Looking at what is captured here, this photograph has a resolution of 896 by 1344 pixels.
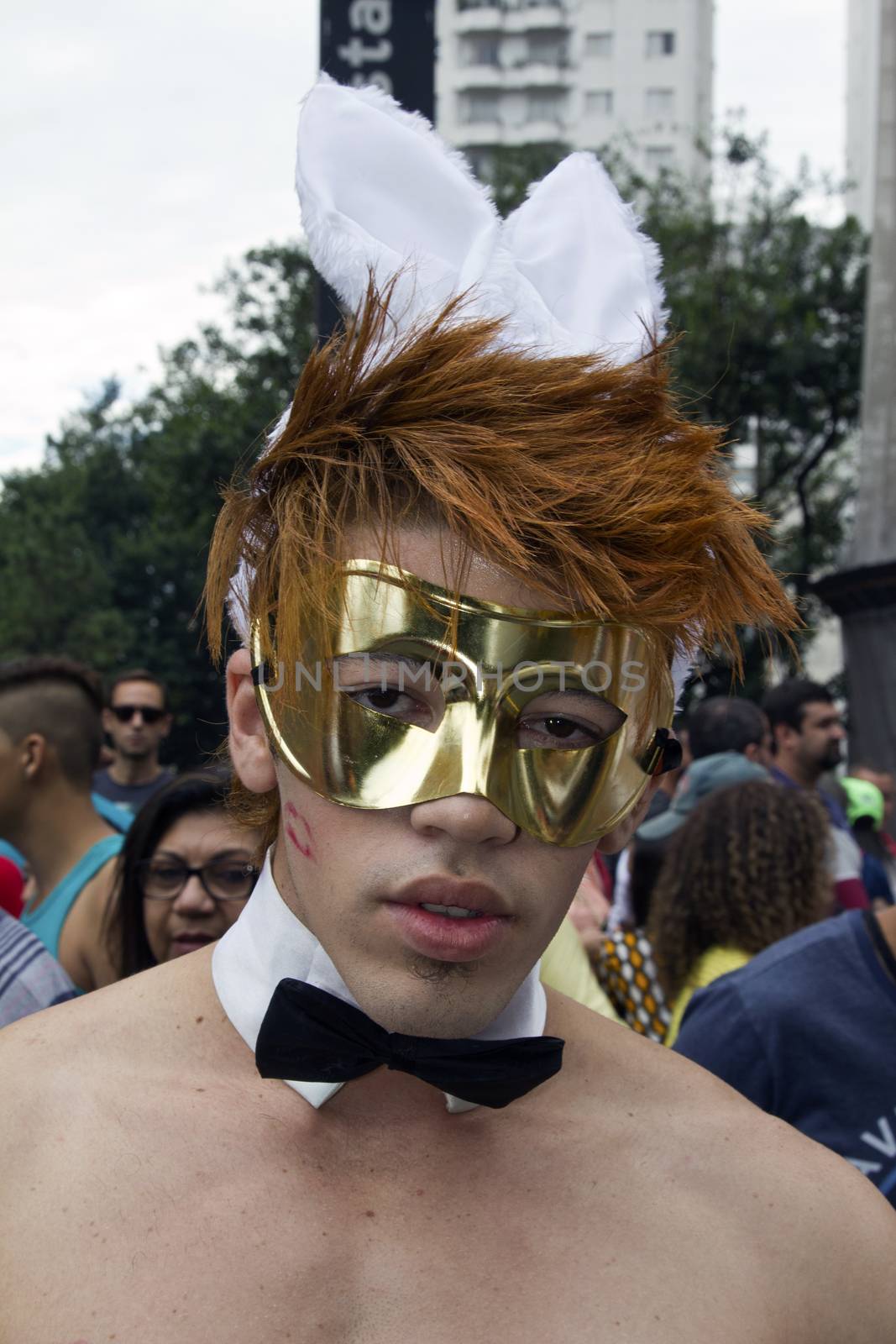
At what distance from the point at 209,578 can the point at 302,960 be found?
1.76 ft

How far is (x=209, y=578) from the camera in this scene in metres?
1.83

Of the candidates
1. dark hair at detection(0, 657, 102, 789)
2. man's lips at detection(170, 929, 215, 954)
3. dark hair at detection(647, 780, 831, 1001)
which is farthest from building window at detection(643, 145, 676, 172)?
man's lips at detection(170, 929, 215, 954)

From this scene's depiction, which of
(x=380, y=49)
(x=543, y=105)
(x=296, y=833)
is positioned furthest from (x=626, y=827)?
(x=543, y=105)

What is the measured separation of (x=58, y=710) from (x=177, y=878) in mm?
1095

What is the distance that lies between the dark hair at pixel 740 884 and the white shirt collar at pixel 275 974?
6.90ft

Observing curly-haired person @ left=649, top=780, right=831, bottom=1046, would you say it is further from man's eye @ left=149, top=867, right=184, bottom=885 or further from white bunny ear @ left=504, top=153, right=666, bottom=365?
white bunny ear @ left=504, top=153, right=666, bottom=365

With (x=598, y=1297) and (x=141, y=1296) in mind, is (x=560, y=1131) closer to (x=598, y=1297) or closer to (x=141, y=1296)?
(x=598, y=1297)

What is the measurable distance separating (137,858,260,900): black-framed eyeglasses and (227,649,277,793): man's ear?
1890 mm

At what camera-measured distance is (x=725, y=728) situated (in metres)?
6.02

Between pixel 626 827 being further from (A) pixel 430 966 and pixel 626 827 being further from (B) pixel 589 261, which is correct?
(B) pixel 589 261

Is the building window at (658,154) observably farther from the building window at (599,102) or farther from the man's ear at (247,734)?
the man's ear at (247,734)

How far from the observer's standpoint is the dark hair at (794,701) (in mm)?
6414

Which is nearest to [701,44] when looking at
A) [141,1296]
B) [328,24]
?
[328,24]

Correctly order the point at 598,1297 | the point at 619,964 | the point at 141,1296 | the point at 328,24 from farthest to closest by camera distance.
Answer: the point at 328,24
the point at 619,964
the point at 598,1297
the point at 141,1296
